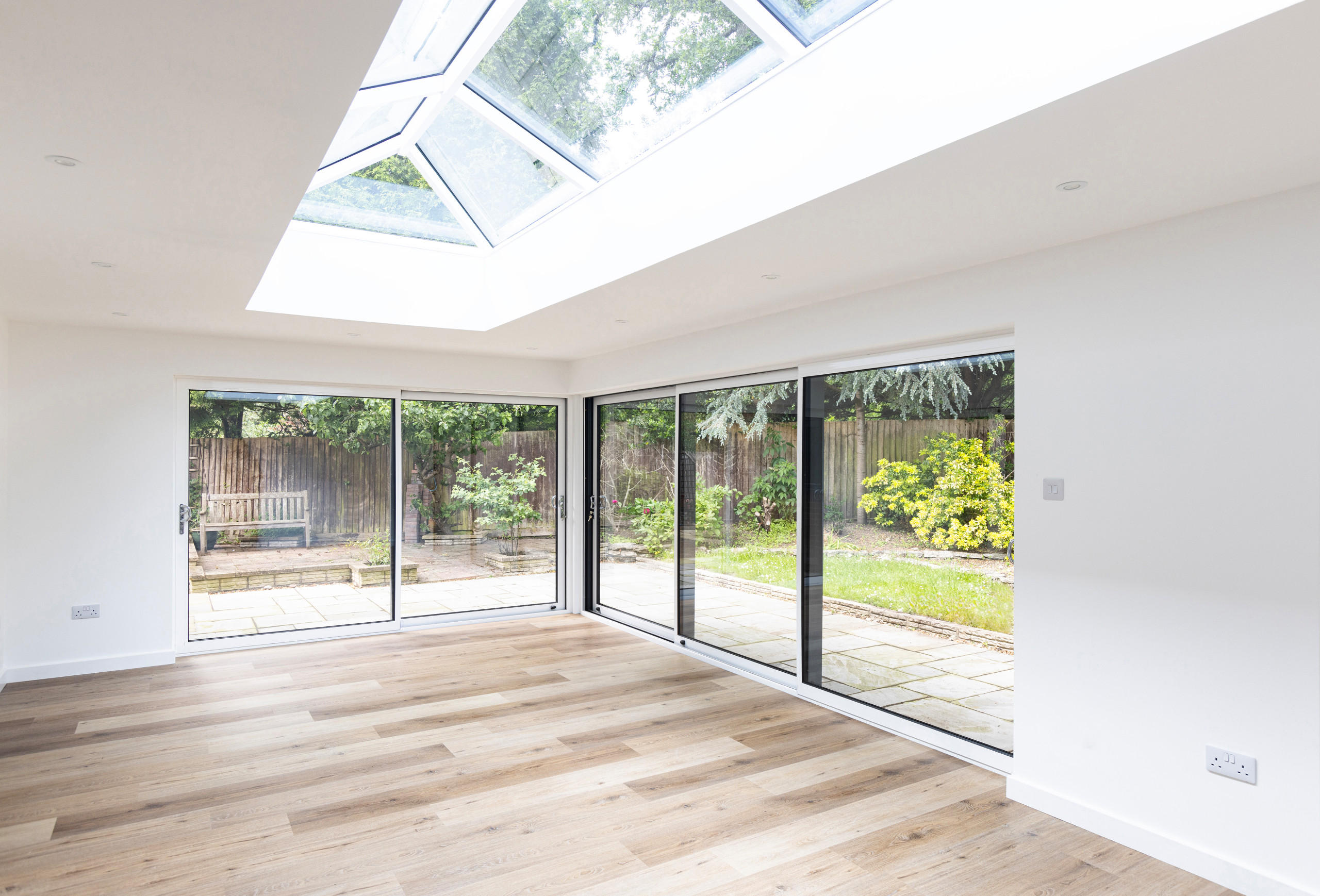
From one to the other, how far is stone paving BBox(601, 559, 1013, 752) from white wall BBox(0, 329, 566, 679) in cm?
384

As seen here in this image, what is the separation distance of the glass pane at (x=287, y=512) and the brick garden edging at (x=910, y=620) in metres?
3.15

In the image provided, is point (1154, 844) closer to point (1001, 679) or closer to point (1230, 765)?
point (1230, 765)

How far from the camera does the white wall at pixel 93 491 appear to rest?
5066 millimetres

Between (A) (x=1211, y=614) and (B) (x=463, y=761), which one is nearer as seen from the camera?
(A) (x=1211, y=614)

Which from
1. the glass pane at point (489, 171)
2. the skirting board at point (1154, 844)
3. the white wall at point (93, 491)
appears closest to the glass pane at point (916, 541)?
the skirting board at point (1154, 844)

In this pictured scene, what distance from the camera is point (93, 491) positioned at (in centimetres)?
526

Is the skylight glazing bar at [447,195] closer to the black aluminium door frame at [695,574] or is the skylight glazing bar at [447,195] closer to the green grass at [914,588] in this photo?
the black aluminium door frame at [695,574]

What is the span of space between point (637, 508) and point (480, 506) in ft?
4.70

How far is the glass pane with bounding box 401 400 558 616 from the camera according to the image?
6633 mm

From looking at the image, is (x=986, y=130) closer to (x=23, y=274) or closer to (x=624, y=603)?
(x=23, y=274)

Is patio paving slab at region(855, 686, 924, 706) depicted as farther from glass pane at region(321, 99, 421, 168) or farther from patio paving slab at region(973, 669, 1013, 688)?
glass pane at region(321, 99, 421, 168)

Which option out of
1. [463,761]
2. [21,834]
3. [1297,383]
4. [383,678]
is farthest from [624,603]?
[1297,383]

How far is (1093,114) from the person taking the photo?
6.50 ft

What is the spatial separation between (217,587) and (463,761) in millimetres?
3246
